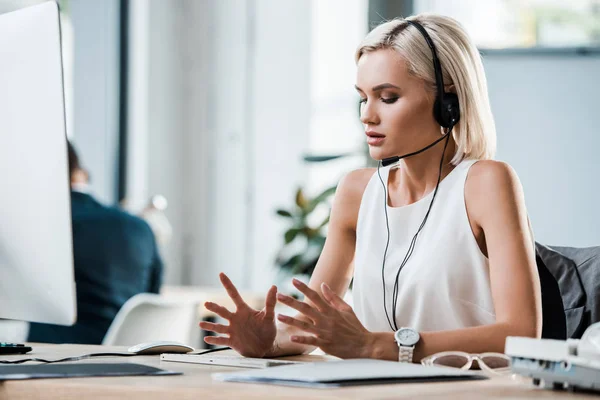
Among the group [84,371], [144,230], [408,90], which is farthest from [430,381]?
[144,230]

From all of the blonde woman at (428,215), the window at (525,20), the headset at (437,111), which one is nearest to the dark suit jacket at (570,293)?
the blonde woman at (428,215)

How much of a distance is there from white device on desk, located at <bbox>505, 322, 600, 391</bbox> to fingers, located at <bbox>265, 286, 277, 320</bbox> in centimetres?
43

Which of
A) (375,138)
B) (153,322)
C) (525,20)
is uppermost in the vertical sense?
(525,20)

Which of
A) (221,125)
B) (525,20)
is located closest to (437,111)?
(525,20)

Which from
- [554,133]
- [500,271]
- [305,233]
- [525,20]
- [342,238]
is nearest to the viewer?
[500,271]

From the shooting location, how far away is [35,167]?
112cm

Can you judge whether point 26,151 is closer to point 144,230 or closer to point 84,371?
point 84,371

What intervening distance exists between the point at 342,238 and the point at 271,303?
1.63 feet

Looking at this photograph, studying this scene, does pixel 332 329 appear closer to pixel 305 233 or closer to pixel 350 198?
pixel 350 198

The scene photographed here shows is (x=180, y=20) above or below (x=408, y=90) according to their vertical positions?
above

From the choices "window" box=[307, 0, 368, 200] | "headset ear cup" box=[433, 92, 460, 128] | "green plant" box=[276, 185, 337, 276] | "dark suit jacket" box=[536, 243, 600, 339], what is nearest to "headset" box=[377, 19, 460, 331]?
"headset ear cup" box=[433, 92, 460, 128]

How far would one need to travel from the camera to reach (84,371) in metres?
1.03

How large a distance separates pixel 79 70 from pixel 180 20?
849 millimetres

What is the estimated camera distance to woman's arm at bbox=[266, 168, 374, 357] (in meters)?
1.73
